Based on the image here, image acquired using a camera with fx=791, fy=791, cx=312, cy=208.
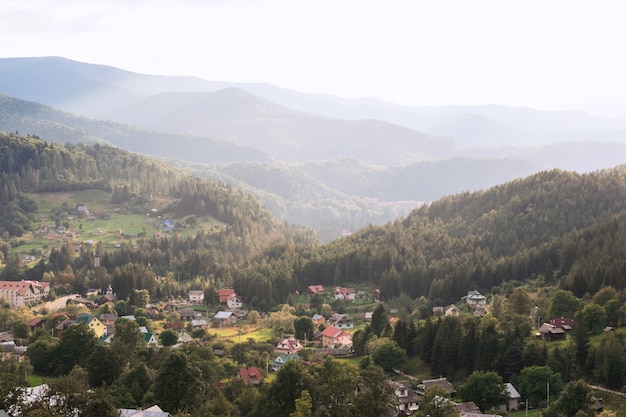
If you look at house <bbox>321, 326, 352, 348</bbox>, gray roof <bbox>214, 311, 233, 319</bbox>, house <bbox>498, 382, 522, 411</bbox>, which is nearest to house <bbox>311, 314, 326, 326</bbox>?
house <bbox>321, 326, 352, 348</bbox>

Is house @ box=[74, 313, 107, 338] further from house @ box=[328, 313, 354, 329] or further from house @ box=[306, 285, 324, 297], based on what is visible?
house @ box=[306, 285, 324, 297]

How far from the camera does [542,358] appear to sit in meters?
52.6

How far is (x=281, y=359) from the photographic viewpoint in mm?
62938

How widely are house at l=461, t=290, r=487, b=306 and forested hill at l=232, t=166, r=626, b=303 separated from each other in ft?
8.60

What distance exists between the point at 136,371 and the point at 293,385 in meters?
12.3

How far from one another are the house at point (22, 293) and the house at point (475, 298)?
5078 cm

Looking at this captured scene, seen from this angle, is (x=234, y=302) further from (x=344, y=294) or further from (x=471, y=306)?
(x=471, y=306)

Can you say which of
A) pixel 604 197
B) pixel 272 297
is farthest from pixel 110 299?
pixel 604 197

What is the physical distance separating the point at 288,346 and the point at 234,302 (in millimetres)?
28089

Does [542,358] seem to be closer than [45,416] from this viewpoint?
No

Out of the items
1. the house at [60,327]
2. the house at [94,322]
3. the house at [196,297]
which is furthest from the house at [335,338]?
the house at [196,297]

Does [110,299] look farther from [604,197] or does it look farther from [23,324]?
[604,197]

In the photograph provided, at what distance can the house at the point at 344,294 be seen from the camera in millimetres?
98863

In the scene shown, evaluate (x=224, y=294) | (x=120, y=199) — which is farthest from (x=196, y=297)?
(x=120, y=199)
